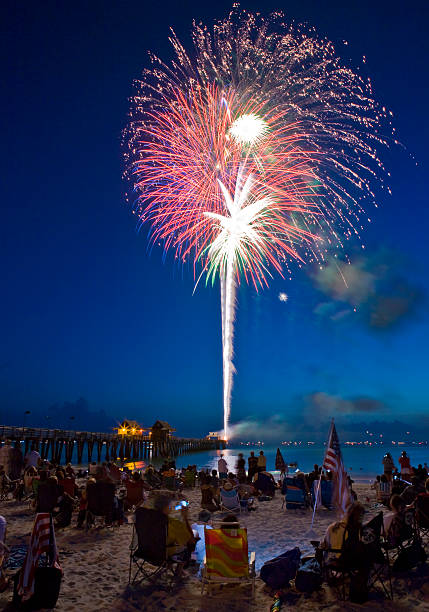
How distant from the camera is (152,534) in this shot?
6.46m

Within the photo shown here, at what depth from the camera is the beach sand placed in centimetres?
570

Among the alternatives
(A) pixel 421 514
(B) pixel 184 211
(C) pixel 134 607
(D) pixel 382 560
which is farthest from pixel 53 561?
(B) pixel 184 211

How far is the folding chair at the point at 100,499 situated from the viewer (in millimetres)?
9656

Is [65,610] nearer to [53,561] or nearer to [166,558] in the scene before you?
[53,561]

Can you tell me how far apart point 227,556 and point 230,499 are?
20.1 ft

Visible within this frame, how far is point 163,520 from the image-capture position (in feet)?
21.0

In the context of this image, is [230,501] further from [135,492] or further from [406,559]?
[406,559]

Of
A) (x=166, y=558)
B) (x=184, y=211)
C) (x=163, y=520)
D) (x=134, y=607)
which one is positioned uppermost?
(x=184, y=211)

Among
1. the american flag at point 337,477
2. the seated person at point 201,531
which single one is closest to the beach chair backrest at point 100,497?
the seated person at point 201,531

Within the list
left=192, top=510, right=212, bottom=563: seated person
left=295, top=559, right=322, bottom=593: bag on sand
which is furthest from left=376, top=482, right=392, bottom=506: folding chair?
left=295, top=559, right=322, bottom=593: bag on sand

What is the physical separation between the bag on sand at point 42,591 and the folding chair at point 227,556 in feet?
6.47

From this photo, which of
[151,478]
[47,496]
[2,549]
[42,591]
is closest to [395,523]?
[42,591]

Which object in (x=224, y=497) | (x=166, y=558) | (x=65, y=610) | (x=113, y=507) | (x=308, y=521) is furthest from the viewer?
(x=224, y=497)

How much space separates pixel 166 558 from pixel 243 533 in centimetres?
113
